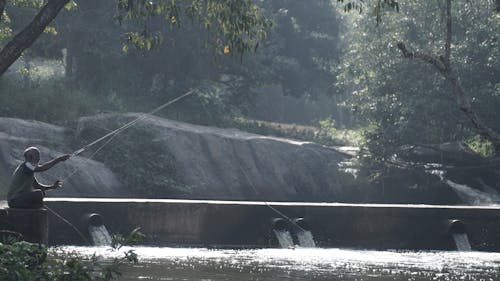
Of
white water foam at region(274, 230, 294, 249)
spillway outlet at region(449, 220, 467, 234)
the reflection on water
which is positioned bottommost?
the reflection on water

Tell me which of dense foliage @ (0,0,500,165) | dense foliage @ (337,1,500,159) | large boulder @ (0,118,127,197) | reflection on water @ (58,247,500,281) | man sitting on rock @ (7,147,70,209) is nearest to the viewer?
man sitting on rock @ (7,147,70,209)

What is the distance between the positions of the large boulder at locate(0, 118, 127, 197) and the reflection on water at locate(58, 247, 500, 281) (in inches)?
497

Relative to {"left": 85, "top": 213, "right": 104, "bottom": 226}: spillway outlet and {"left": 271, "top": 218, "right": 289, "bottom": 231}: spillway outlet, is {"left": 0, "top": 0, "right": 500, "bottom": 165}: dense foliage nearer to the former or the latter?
{"left": 271, "top": 218, "right": 289, "bottom": 231}: spillway outlet

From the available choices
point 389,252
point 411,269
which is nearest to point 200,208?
point 389,252

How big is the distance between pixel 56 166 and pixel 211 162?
26.7 feet

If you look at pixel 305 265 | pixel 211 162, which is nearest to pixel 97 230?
pixel 305 265

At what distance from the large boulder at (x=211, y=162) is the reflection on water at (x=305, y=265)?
16.4 meters

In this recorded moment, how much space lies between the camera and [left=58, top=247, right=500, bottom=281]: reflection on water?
16797 mm

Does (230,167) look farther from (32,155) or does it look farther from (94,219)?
(32,155)

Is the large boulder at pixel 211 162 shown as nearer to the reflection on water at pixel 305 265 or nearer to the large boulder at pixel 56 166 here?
the large boulder at pixel 56 166

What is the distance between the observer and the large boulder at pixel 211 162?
37.5 m

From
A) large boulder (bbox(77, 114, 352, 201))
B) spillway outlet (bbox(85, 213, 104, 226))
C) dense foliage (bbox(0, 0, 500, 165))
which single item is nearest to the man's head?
spillway outlet (bbox(85, 213, 104, 226))

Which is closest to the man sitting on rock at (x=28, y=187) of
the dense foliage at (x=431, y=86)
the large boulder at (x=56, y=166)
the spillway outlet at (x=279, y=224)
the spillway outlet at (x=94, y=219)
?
the spillway outlet at (x=94, y=219)

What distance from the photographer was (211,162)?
40.4 metres
